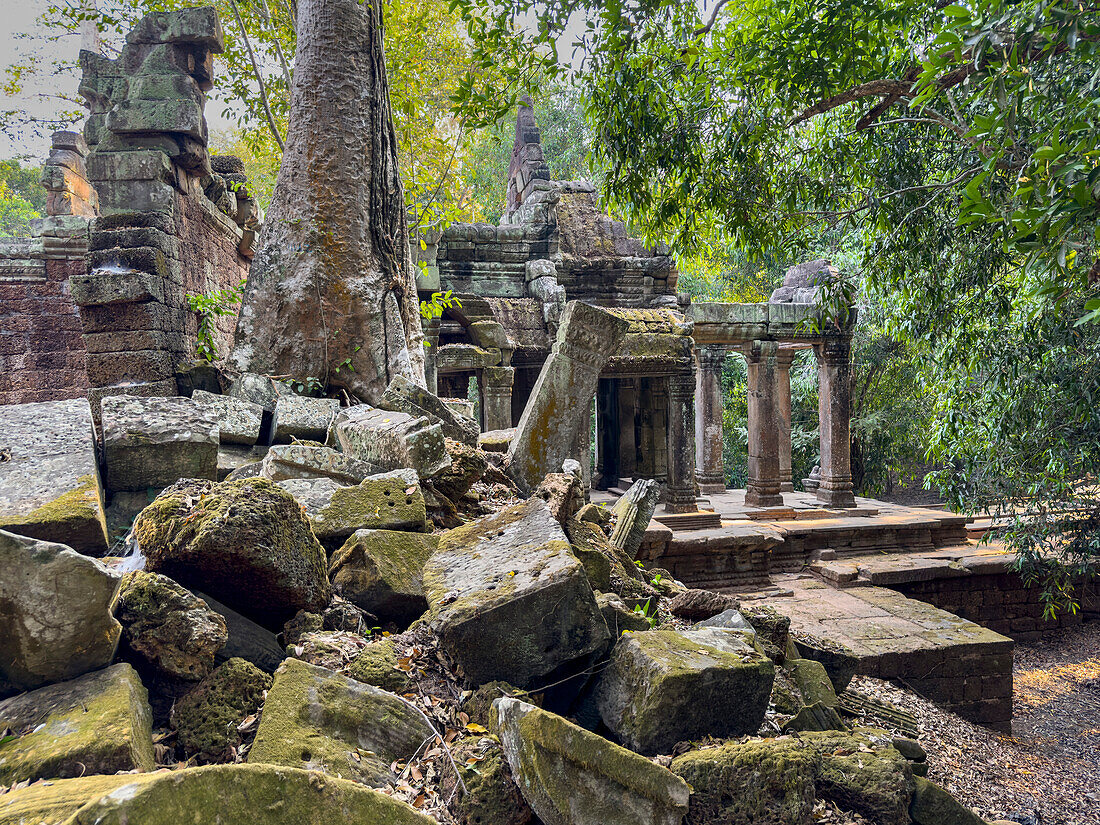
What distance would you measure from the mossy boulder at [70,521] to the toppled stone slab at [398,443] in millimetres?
1179

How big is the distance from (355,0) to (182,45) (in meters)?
1.54

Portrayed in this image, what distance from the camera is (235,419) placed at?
3473 mm

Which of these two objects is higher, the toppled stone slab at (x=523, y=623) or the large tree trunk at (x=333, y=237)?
the large tree trunk at (x=333, y=237)

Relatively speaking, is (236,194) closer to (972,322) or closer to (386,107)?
(386,107)

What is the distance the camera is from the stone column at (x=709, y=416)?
12.5 metres

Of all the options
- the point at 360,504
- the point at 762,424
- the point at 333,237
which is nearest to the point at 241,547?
the point at 360,504

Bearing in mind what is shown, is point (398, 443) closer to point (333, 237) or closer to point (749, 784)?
point (749, 784)

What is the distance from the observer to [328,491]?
2.65 m

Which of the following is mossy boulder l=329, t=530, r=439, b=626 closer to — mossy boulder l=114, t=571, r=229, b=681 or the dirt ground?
mossy boulder l=114, t=571, r=229, b=681

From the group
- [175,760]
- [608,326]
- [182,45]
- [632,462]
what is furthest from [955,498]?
[182,45]

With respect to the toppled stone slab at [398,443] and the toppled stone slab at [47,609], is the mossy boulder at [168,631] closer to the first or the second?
the toppled stone slab at [47,609]

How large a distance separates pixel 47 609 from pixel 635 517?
2.94 m

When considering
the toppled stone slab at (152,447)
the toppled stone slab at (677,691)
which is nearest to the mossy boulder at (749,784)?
the toppled stone slab at (677,691)

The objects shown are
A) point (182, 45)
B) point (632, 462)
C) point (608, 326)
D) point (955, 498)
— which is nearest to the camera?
point (608, 326)
